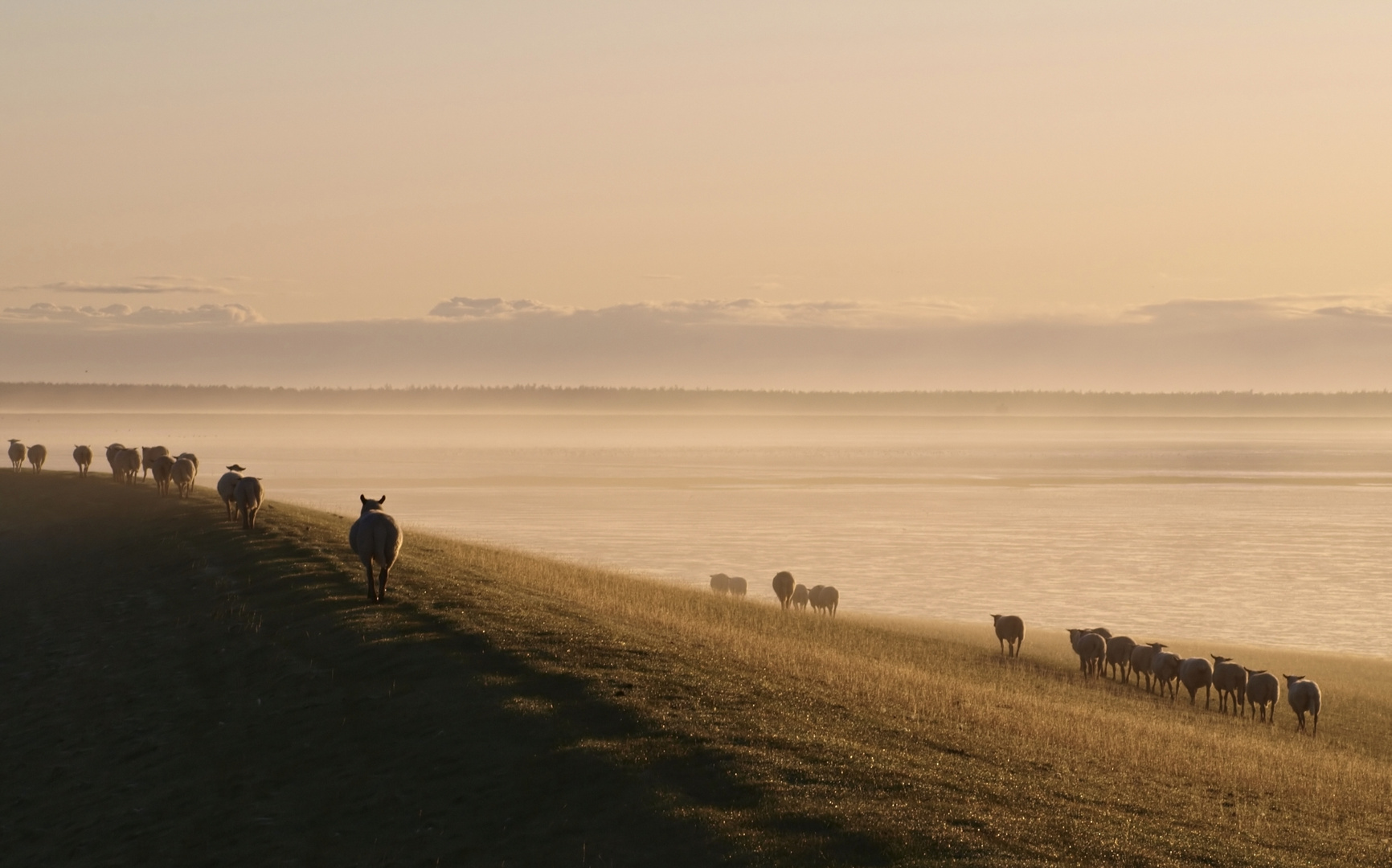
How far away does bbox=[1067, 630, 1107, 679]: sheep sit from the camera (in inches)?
1474

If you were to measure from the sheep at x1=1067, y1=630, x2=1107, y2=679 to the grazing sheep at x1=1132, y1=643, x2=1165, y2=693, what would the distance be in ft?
3.21

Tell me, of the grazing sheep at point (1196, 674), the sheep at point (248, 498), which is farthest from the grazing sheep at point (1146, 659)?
the sheep at point (248, 498)

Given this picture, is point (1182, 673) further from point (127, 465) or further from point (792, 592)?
point (127, 465)

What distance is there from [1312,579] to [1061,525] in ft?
80.6

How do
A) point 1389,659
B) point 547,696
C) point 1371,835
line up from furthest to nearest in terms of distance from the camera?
1. point 1389,659
2. point 547,696
3. point 1371,835

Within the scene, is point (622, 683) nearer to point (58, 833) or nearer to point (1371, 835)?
point (58, 833)

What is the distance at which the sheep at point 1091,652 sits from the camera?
3744 cm

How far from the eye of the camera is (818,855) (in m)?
14.2

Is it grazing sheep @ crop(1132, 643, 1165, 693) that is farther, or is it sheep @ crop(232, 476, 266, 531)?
sheep @ crop(232, 476, 266, 531)

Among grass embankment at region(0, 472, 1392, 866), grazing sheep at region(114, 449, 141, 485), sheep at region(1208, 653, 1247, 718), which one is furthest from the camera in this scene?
grazing sheep at region(114, 449, 141, 485)

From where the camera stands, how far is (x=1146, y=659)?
36.9m

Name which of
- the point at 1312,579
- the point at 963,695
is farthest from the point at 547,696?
the point at 1312,579

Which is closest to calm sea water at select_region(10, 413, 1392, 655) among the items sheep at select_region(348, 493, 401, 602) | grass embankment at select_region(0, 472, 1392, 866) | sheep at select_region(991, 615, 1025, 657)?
sheep at select_region(991, 615, 1025, 657)

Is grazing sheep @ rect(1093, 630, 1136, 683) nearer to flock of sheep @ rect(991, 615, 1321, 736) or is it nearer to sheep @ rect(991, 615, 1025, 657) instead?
flock of sheep @ rect(991, 615, 1321, 736)
